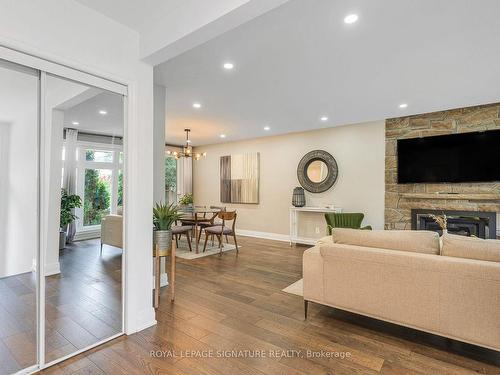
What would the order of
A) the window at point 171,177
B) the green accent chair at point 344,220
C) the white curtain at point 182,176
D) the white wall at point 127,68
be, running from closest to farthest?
the white wall at point 127,68, the green accent chair at point 344,220, the window at point 171,177, the white curtain at point 182,176

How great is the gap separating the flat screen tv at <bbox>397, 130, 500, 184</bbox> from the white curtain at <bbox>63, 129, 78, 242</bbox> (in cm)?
520

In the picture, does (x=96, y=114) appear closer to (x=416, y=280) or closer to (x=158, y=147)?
(x=158, y=147)

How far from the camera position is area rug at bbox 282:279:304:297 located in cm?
328

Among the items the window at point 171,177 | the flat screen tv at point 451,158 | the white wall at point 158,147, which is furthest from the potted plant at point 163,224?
the window at point 171,177

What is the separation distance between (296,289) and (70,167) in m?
2.77

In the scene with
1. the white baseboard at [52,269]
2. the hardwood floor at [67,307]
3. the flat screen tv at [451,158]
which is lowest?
the hardwood floor at [67,307]

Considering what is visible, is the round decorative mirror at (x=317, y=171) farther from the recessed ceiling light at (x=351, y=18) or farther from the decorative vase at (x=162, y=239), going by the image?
the decorative vase at (x=162, y=239)

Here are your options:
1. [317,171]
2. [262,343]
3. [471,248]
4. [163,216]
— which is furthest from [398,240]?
[317,171]

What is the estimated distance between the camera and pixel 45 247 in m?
1.96

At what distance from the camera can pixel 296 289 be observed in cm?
340

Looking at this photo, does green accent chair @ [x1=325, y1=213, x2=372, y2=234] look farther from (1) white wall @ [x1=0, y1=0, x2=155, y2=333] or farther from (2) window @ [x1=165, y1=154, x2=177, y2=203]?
(2) window @ [x1=165, y1=154, x2=177, y2=203]

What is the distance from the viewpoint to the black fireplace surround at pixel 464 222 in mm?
4344

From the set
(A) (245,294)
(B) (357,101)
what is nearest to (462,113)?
(B) (357,101)

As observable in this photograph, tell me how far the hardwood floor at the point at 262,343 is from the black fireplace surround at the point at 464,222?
3.06 m
